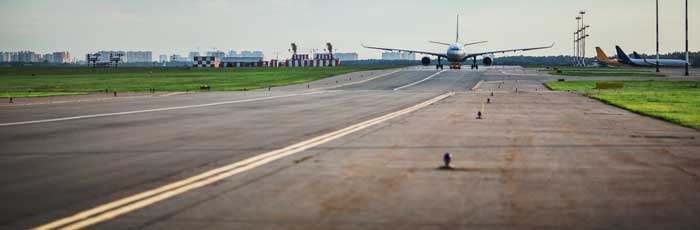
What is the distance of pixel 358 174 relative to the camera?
10453 mm

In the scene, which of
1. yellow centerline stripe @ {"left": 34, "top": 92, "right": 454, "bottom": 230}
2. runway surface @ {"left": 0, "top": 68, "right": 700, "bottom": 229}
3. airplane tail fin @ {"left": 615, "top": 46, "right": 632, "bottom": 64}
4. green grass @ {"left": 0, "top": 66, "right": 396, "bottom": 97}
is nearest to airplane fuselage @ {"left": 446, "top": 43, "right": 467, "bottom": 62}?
green grass @ {"left": 0, "top": 66, "right": 396, "bottom": 97}

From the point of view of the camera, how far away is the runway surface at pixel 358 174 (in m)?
7.39

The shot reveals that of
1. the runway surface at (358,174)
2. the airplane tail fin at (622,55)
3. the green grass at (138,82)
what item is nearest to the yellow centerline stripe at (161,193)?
the runway surface at (358,174)

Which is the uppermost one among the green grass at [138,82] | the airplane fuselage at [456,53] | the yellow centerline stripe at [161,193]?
the airplane fuselage at [456,53]

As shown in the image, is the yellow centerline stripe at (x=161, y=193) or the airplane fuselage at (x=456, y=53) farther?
the airplane fuselage at (x=456, y=53)

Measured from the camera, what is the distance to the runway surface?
24.2ft

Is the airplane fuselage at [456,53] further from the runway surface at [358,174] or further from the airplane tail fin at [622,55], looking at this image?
the runway surface at [358,174]

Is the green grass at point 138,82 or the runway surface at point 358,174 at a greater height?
the green grass at point 138,82

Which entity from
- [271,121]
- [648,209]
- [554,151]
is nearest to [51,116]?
[271,121]

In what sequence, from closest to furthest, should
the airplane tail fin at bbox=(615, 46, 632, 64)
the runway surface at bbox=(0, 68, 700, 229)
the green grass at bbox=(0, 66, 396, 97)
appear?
the runway surface at bbox=(0, 68, 700, 229) → the green grass at bbox=(0, 66, 396, 97) → the airplane tail fin at bbox=(615, 46, 632, 64)

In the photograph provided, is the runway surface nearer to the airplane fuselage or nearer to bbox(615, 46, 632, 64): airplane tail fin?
the airplane fuselage

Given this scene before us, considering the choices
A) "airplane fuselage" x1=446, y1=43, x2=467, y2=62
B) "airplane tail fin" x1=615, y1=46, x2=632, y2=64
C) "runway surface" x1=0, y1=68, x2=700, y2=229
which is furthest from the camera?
"airplane tail fin" x1=615, y1=46, x2=632, y2=64

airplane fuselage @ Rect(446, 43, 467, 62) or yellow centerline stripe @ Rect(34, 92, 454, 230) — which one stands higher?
airplane fuselage @ Rect(446, 43, 467, 62)

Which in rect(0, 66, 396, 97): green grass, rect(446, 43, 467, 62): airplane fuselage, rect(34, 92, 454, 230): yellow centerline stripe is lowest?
rect(34, 92, 454, 230): yellow centerline stripe
